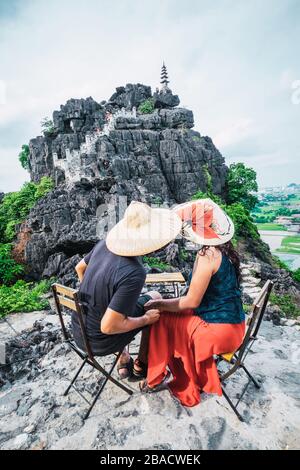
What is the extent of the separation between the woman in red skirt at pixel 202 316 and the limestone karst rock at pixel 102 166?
678 centimetres

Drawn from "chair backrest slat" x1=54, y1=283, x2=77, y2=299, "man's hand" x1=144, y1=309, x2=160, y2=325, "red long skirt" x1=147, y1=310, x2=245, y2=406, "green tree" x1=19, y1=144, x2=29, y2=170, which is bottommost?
"red long skirt" x1=147, y1=310, x2=245, y2=406

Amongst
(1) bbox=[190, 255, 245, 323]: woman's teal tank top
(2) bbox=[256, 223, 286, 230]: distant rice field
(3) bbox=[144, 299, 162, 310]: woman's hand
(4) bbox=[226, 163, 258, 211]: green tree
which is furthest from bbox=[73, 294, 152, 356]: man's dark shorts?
(2) bbox=[256, 223, 286, 230]: distant rice field

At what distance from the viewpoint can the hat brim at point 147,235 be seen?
8.08ft

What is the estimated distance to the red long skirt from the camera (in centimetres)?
259

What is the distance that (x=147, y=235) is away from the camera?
2.59 metres

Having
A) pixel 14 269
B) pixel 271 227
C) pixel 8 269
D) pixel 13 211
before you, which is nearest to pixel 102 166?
pixel 13 211

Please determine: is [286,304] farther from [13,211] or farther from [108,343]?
[13,211]

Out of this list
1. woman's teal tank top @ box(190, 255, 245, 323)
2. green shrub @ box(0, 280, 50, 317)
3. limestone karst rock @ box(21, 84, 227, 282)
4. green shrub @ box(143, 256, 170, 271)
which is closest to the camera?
woman's teal tank top @ box(190, 255, 245, 323)

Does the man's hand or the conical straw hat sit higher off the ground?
the conical straw hat

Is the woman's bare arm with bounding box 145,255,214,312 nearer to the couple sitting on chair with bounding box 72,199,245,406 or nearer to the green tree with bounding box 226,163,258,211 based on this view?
the couple sitting on chair with bounding box 72,199,245,406

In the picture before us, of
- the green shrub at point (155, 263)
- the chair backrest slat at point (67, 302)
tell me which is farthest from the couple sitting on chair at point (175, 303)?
the green shrub at point (155, 263)

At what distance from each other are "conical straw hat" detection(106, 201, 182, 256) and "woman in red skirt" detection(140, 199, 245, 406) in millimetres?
197

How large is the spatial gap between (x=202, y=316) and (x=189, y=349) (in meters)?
0.38
